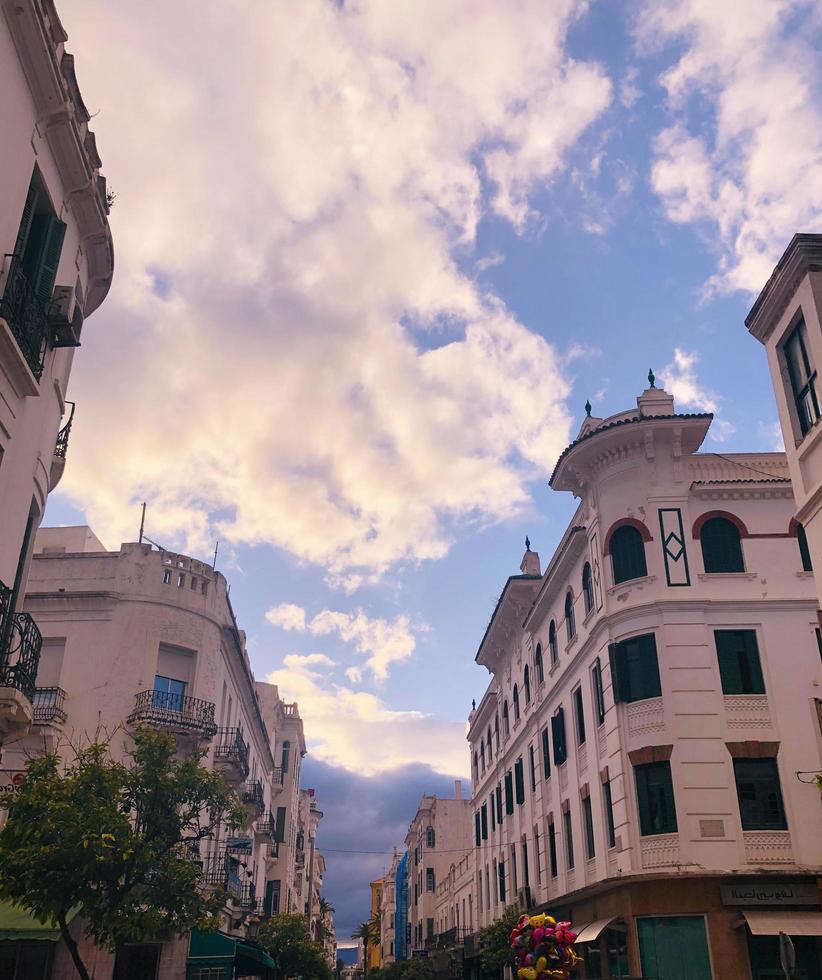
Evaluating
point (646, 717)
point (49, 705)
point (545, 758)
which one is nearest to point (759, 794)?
point (646, 717)

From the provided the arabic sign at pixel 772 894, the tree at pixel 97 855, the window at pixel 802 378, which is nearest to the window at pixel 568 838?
the arabic sign at pixel 772 894

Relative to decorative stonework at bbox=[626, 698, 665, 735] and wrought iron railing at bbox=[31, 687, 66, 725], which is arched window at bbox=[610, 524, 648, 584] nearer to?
decorative stonework at bbox=[626, 698, 665, 735]

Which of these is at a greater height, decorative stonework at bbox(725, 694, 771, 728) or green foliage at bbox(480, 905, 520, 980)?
decorative stonework at bbox(725, 694, 771, 728)

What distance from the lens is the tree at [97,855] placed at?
16.7m

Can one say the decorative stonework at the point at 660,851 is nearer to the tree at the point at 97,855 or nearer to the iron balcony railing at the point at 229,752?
the tree at the point at 97,855

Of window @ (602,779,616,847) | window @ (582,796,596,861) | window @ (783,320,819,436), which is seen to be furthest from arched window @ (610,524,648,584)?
window @ (783,320,819,436)

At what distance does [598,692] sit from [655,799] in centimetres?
442

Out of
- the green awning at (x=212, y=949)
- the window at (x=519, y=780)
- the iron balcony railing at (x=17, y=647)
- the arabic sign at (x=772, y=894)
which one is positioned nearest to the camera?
the iron balcony railing at (x=17, y=647)

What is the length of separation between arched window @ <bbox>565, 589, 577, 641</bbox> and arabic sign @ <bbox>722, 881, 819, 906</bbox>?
10.4 m

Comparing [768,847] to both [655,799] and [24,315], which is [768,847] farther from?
[24,315]

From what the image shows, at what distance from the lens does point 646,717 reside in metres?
25.4

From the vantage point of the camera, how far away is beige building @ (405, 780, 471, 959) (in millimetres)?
78375

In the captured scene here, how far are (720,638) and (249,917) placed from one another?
3028 cm

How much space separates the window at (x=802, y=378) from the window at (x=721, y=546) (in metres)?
9.99
